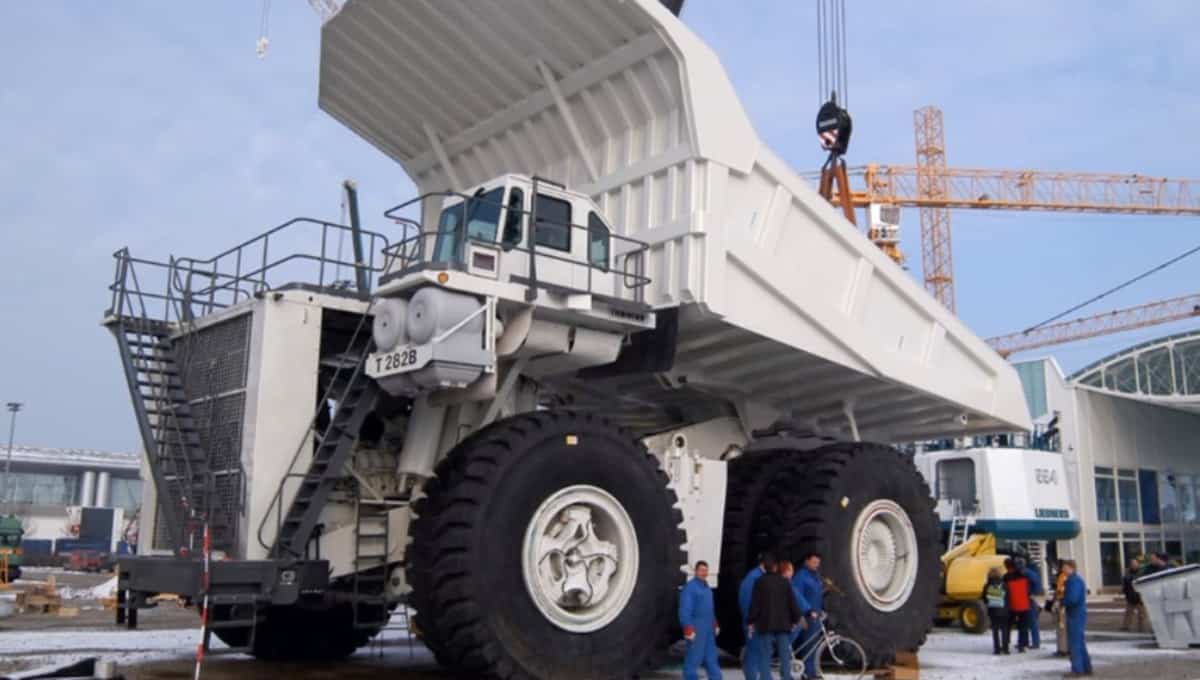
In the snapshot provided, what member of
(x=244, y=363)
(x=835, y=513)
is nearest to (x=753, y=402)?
(x=835, y=513)

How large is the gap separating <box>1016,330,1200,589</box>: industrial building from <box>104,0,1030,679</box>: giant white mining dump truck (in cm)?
2245

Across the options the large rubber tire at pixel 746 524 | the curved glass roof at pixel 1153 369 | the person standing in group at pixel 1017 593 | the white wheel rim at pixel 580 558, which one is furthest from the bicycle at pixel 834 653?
the curved glass roof at pixel 1153 369

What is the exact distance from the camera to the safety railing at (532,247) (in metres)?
8.95

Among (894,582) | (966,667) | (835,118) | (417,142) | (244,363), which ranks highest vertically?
(835,118)

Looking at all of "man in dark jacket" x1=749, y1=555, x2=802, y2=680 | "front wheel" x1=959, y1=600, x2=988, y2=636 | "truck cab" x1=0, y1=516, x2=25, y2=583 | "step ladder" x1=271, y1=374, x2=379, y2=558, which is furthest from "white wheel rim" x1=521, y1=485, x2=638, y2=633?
"truck cab" x1=0, y1=516, x2=25, y2=583

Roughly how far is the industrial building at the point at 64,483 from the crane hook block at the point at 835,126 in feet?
224

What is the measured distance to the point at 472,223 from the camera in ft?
30.3

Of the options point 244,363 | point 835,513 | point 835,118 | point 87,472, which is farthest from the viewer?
point 87,472

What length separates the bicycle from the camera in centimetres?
1014

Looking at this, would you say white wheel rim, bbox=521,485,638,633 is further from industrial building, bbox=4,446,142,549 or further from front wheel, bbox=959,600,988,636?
industrial building, bbox=4,446,142,549

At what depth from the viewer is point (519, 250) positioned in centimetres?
898

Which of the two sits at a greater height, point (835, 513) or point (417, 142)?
point (417, 142)

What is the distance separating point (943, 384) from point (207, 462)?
310 inches

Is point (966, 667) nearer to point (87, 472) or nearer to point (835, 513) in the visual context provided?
point (835, 513)
